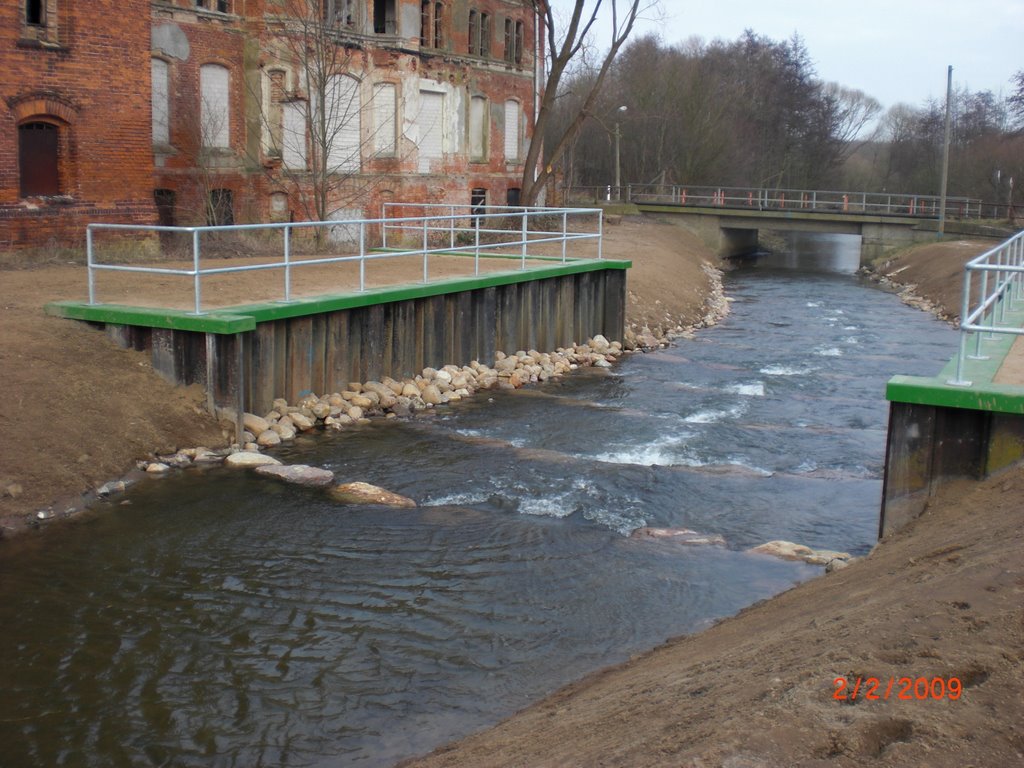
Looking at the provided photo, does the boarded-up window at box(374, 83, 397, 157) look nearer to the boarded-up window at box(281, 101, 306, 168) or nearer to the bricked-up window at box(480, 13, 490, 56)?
the boarded-up window at box(281, 101, 306, 168)

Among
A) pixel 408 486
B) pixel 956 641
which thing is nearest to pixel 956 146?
pixel 408 486

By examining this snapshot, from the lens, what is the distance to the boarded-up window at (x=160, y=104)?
27312mm

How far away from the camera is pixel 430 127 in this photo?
36156 mm

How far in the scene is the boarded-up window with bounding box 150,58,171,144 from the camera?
89.6 ft

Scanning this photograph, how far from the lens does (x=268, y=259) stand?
20.1 m

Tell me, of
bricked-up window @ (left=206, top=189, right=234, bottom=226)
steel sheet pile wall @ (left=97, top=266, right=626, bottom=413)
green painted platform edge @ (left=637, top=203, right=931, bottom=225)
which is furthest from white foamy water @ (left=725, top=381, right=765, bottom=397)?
green painted platform edge @ (left=637, top=203, right=931, bottom=225)

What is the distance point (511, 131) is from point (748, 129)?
3638 centimetres

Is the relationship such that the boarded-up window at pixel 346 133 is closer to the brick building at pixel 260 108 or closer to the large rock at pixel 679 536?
the brick building at pixel 260 108

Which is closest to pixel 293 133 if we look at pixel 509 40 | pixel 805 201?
pixel 509 40

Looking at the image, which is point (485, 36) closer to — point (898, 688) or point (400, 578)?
point (400, 578)

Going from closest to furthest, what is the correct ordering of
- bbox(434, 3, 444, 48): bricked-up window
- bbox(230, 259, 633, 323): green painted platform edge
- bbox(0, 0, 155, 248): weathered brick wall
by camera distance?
bbox(230, 259, 633, 323): green painted platform edge → bbox(0, 0, 155, 248): weathered brick wall → bbox(434, 3, 444, 48): bricked-up window

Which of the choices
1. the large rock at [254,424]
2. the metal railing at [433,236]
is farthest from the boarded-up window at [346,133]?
the large rock at [254,424]

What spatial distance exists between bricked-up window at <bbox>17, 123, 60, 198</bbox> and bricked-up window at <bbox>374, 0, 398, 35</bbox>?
15.8 m

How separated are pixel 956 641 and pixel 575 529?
5.88 meters
